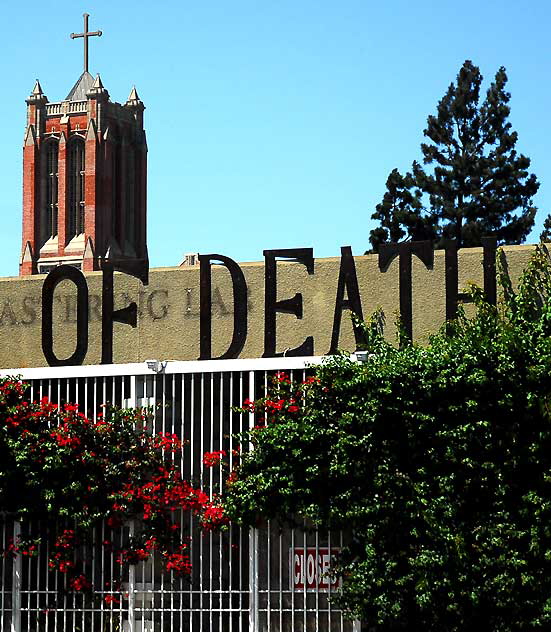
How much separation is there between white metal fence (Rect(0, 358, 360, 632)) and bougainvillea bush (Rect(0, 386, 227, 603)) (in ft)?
0.66

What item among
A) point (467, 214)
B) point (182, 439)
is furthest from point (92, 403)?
point (467, 214)

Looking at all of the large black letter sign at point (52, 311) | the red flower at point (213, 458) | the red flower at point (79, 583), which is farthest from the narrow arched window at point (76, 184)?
the red flower at point (213, 458)

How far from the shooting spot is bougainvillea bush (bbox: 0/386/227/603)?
17.9 meters

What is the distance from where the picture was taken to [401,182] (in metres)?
51.6

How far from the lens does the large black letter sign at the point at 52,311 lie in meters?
19.6

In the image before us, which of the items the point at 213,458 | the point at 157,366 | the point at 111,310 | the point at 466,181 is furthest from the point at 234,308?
the point at 466,181

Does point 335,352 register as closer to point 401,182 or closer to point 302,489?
point 302,489

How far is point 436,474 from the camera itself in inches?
644

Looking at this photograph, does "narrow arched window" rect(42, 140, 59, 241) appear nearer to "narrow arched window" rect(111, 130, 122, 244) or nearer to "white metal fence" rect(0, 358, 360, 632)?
"narrow arched window" rect(111, 130, 122, 244)

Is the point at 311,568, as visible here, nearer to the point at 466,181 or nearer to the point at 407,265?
the point at 407,265

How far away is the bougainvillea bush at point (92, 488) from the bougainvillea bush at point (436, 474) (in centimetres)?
122

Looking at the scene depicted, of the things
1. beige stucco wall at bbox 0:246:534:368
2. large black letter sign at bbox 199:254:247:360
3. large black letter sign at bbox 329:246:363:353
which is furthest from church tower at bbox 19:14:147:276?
large black letter sign at bbox 329:246:363:353

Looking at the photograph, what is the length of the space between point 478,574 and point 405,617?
1.07m

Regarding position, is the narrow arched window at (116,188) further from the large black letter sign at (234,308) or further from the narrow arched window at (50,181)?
the large black letter sign at (234,308)
